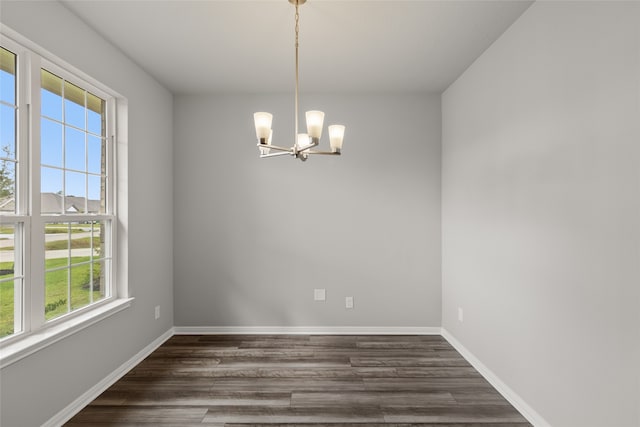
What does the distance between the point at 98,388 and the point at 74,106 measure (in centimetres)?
209

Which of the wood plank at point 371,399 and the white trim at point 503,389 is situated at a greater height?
the white trim at point 503,389

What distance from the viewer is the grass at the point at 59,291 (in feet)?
6.63

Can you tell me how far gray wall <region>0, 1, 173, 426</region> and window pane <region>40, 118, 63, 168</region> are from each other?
1.52 feet

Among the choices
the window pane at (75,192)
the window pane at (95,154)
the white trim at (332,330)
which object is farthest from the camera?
the white trim at (332,330)

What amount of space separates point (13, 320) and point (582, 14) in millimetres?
3577

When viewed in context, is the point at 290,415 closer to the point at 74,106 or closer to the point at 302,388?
the point at 302,388

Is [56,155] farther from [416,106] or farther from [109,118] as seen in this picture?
[416,106]

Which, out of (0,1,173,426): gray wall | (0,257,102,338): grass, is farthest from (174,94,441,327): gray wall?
(0,257,102,338): grass

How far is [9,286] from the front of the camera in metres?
2.04

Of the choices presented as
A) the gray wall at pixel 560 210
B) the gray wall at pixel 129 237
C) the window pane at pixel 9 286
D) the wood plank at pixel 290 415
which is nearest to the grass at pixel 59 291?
the window pane at pixel 9 286

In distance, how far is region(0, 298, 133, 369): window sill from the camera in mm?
Result: 1905

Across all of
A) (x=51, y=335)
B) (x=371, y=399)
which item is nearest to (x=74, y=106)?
(x=51, y=335)

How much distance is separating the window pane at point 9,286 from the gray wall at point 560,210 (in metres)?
3.14

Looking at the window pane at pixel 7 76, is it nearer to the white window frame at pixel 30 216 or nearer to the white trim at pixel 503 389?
the white window frame at pixel 30 216
